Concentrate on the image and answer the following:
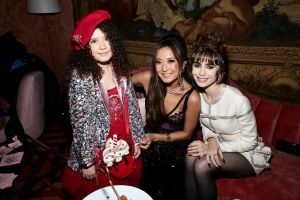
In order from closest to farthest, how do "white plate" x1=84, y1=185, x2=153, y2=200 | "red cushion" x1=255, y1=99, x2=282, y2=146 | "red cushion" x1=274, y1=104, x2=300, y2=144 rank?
"white plate" x1=84, y1=185, x2=153, y2=200
"red cushion" x1=274, y1=104, x2=300, y2=144
"red cushion" x1=255, y1=99, x2=282, y2=146

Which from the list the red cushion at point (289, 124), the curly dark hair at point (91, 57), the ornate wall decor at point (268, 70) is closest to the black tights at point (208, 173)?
the red cushion at point (289, 124)

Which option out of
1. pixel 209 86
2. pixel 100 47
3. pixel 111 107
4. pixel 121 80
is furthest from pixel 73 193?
pixel 209 86

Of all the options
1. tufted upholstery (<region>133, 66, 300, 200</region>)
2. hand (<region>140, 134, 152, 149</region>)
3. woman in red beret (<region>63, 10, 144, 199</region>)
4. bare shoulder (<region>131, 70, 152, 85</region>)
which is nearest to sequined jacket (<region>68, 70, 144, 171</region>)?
woman in red beret (<region>63, 10, 144, 199</region>)

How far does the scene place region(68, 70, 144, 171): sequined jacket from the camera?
5.86ft

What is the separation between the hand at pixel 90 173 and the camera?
187 cm

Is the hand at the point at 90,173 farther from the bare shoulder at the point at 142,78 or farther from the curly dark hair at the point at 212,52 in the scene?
the curly dark hair at the point at 212,52

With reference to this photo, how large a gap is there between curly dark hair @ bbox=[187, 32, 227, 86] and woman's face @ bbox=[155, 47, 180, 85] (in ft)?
0.65

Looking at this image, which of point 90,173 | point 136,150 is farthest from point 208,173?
point 90,173

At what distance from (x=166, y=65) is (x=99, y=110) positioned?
723 mm

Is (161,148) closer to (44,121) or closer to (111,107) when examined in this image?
(111,107)

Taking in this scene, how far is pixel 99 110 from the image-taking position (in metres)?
1.87

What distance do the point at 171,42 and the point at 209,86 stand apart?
1.65 ft

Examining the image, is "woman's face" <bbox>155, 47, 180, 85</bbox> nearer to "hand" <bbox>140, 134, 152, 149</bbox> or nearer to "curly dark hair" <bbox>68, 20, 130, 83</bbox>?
"curly dark hair" <bbox>68, 20, 130, 83</bbox>

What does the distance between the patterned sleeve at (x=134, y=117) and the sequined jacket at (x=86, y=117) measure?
24cm
